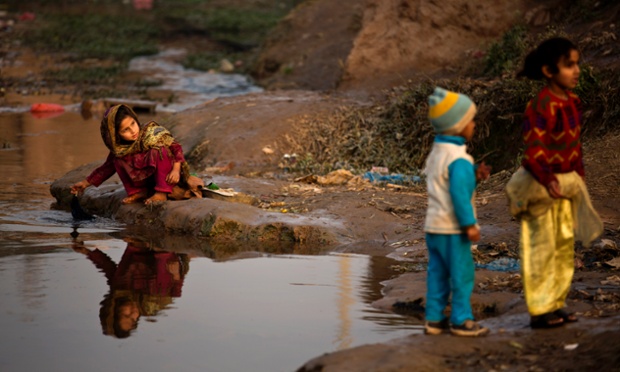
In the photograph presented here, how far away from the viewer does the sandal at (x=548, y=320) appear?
17.8 feet

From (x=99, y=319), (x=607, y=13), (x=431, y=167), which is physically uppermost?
(x=607, y=13)

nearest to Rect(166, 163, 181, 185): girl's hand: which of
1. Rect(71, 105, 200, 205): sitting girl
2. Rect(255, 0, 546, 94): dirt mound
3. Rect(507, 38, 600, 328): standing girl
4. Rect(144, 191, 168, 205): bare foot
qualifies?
Rect(71, 105, 200, 205): sitting girl

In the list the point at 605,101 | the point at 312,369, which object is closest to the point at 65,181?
the point at 605,101

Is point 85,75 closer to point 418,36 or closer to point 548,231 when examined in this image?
point 418,36

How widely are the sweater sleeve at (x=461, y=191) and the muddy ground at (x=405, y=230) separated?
0.60 m

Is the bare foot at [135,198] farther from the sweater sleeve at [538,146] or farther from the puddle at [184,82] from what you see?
the puddle at [184,82]

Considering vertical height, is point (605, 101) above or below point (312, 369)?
above

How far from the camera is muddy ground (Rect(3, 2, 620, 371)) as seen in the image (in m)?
4.98

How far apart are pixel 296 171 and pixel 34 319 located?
5971 mm

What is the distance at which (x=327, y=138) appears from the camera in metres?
12.4

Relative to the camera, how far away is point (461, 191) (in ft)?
17.3

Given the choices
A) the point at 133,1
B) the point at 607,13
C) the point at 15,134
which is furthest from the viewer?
the point at 133,1

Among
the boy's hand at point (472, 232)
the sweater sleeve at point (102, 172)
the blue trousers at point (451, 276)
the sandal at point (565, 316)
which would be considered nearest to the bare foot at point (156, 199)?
the sweater sleeve at point (102, 172)

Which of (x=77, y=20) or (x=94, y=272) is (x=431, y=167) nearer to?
(x=94, y=272)
